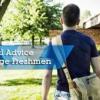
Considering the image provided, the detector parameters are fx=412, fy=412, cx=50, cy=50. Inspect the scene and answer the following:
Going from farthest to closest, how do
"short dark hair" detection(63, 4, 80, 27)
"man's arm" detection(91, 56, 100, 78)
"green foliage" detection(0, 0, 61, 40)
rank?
"green foliage" detection(0, 0, 61, 40) → "man's arm" detection(91, 56, 100, 78) → "short dark hair" detection(63, 4, 80, 27)

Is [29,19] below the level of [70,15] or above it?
below

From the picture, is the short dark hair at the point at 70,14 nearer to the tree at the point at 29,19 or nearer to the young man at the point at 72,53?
the young man at the point at 72,53

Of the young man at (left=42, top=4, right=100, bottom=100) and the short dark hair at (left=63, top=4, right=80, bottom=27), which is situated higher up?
the short dark hair at (left=63, top=4, right=80, bottom=27)

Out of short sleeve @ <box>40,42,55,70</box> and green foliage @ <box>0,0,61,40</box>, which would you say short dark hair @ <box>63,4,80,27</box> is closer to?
short sleeve @ <box>40,42,55,70</box>

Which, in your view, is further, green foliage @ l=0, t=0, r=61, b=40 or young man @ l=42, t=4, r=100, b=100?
green foliage @ l=0, t=0, r=61, b=40

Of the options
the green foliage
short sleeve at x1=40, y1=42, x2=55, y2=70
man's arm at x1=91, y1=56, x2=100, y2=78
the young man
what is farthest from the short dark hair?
the green foliage

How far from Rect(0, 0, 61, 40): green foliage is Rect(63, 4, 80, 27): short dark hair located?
1967 inches

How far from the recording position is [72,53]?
3803 mm

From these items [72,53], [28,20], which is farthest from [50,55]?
[28,20]

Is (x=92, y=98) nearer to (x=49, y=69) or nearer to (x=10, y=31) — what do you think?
(x=49, y=69)

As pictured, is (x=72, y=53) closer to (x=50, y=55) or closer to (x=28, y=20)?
(x=50, y=55)

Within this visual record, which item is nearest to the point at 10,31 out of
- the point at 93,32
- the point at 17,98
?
the point at 93,32

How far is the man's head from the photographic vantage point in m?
3.74

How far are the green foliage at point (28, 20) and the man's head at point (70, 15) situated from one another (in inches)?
1966
